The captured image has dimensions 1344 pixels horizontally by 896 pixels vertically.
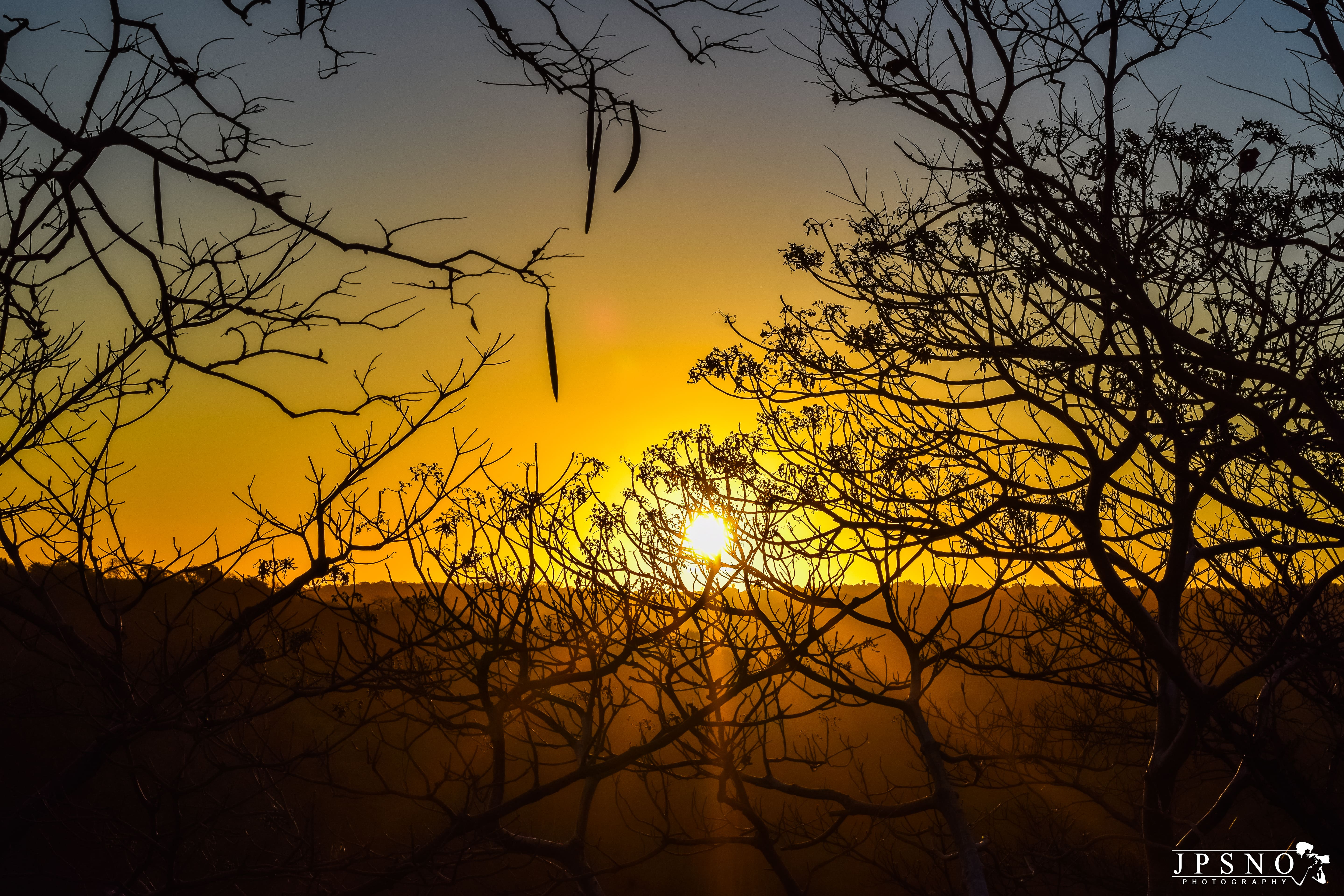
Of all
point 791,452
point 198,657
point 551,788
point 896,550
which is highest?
point 791,452

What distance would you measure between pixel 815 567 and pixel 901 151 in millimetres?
3285

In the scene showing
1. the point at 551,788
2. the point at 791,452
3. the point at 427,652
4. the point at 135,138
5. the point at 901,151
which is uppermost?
the point at 901,151

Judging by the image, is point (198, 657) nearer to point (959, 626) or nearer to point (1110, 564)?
point (1110, 564)

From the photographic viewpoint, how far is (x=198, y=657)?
361 cm

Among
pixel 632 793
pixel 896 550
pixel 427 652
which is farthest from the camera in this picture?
pixel 632 793

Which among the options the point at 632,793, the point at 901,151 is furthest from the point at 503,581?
the point at 632,793

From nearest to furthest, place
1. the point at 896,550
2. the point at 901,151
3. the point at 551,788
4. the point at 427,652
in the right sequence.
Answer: the point at 551,788, the point at 901,151, the point at 427,652, the point at 896,550

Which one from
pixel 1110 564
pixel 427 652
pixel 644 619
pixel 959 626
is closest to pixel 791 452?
pixel 644 619

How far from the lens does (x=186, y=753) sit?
12.3 feet

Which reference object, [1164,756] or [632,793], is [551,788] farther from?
[632,793]

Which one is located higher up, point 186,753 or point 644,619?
point 644,619

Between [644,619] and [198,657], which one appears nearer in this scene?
[198,657]

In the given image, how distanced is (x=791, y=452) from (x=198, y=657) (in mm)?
4747

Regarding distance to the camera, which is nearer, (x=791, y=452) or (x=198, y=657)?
(x=198, y=657)
